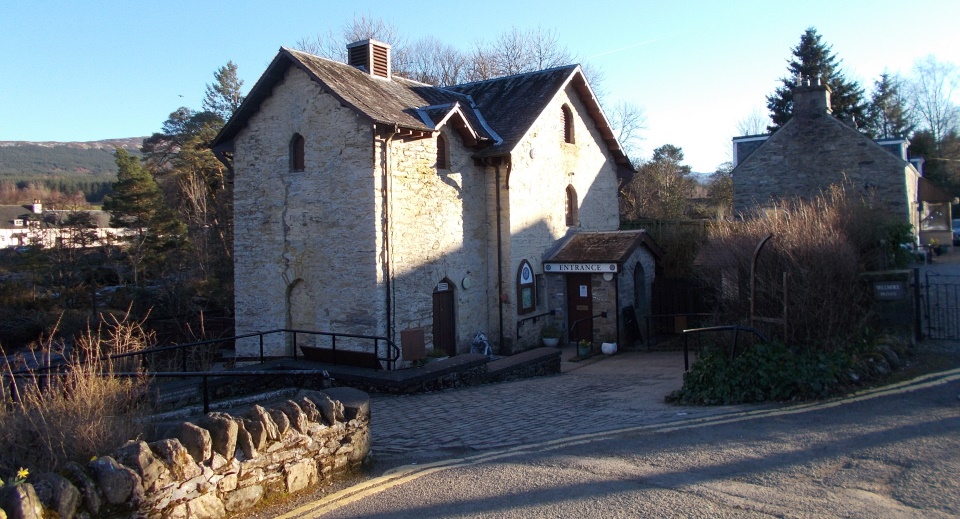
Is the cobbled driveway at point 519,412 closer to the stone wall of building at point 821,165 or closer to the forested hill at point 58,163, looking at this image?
the stone wall of building at point 821,165

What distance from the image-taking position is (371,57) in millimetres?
19484

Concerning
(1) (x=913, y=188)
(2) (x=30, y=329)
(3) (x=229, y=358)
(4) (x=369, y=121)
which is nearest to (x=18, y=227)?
(2) (x=30, y=329)

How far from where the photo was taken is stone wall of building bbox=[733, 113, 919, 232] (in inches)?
957

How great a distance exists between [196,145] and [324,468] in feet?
118

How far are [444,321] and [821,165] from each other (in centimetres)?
1559

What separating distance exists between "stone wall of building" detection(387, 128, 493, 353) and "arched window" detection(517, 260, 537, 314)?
88 centimetres

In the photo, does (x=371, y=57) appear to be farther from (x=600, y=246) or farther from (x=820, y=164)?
(x=820, y=164)

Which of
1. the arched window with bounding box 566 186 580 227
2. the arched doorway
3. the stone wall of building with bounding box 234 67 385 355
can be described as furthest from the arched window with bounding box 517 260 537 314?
the arched doorway

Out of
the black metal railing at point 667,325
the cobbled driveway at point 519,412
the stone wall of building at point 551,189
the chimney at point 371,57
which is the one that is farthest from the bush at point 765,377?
the chimney at point 371,57

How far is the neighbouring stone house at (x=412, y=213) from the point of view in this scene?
16.2 m

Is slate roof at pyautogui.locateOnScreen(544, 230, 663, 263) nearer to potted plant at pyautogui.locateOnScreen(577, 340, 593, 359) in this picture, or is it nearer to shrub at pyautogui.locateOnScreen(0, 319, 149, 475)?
potted plant at pyautogui.locateOnScreen(577, 340, 593, 359)

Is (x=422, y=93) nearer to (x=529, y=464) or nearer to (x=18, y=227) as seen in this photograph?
(x=529, y=464)

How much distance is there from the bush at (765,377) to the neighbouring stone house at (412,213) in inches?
264

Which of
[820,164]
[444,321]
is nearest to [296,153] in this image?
[444,321]
